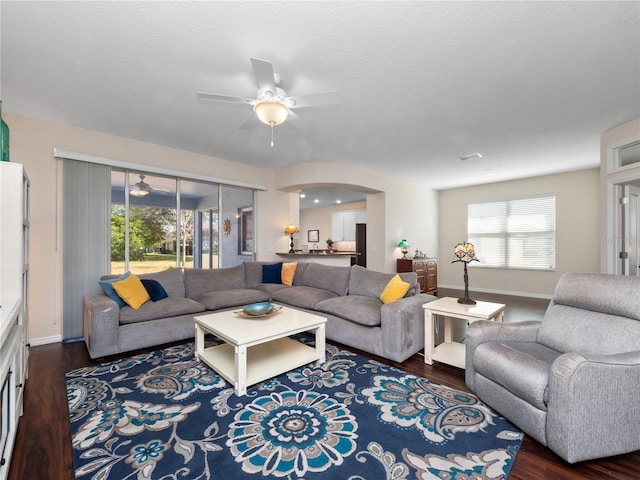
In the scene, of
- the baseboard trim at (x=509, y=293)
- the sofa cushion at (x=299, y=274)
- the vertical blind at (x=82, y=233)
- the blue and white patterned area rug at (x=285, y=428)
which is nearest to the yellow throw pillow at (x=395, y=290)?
the blue and white patterned area rug at (x=285, y=428)

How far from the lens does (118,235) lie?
4.01 meters

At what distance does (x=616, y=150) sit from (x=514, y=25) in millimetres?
3272

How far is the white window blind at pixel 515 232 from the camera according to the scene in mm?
6340

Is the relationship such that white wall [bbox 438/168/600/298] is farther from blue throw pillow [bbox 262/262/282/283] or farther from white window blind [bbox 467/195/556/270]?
blue throw pillow [bbox 262/262/282/283]

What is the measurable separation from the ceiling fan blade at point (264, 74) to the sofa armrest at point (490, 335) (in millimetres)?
2416

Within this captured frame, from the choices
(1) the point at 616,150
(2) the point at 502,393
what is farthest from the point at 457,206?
(2) the point at 502,393

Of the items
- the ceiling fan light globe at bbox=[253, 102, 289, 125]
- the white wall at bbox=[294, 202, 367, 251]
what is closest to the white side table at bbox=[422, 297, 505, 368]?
the ceiling fan light globe at bbox=[253, 102, 289, 125]

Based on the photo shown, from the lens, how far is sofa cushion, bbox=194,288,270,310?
3764 millimetres

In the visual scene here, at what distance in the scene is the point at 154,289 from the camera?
357 cm

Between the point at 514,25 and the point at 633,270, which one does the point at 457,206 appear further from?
the point at 514,25

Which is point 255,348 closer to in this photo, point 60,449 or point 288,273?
point 60,449

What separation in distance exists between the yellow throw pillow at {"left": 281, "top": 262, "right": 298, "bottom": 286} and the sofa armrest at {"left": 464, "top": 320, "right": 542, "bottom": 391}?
3067mm

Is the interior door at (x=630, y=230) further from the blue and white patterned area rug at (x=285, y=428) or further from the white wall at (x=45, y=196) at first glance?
the white wall at (x=45, y=196)

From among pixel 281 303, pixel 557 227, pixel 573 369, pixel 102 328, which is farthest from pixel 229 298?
pixel 557 227
